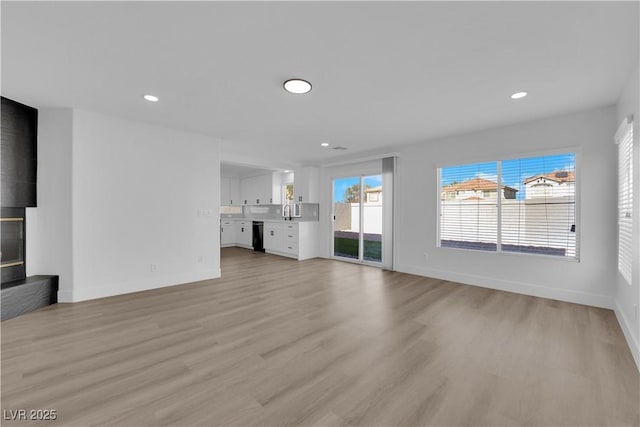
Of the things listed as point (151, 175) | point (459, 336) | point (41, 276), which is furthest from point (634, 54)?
point (41, 276)

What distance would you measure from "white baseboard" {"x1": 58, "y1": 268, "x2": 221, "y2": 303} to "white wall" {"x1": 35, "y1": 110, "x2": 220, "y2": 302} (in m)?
0.01

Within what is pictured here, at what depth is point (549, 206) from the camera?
3.70m

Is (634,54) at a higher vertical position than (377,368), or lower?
higher

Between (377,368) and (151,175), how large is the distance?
4.00 meters

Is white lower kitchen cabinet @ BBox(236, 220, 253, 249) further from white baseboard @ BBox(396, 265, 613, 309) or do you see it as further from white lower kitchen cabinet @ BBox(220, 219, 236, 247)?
white baseboard @ BBox(396, 265, 613, 309)

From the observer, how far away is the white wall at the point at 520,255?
3.26 m

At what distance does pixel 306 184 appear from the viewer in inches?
271

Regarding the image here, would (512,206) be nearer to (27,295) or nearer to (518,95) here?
(518,95)

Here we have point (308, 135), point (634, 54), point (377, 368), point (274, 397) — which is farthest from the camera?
point (308, 135)

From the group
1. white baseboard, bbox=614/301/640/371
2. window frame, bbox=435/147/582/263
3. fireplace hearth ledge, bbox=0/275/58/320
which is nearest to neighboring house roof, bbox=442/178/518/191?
window frame, bbox=435/147/582/263

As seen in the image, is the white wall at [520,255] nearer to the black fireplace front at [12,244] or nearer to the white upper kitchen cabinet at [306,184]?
the white upper kitchen cabinet at [306,184]

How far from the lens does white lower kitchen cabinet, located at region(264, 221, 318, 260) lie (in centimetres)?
665

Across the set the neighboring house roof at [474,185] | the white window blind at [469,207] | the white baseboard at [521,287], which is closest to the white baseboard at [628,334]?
the white baseboard at [521,287]

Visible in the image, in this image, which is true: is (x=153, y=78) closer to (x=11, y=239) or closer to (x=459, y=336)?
(x=11, y=239)
